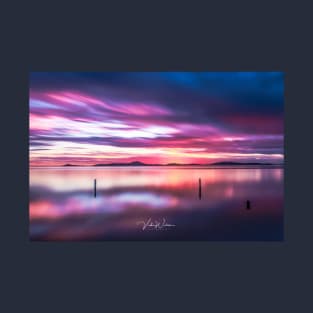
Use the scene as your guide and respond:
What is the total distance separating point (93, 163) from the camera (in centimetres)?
488

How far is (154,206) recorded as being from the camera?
186 inches

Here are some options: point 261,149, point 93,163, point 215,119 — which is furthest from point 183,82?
point 93,163

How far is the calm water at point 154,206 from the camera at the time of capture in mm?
4570

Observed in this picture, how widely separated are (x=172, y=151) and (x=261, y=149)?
1517 mm

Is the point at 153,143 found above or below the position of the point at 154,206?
above

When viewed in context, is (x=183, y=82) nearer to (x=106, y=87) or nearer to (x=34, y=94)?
(x=106, y=87)

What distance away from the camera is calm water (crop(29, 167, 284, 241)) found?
4570mm
